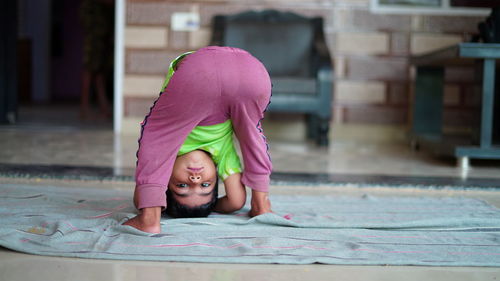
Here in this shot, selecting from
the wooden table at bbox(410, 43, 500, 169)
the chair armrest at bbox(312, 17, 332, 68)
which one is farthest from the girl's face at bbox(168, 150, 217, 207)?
the chair armrest at bbox(312, 17, 332, 68)

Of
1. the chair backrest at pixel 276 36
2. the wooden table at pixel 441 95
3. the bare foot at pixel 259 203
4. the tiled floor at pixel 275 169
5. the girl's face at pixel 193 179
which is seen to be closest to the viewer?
the tiled floor at pixel 275 169

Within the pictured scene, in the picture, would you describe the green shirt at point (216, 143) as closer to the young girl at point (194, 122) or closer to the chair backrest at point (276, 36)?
the young girl at point (194, 122)

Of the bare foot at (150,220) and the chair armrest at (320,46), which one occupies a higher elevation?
the chair armrest at (320,46)

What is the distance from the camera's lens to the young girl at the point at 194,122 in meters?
1.42

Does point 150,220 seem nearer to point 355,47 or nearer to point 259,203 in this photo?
point 259,203

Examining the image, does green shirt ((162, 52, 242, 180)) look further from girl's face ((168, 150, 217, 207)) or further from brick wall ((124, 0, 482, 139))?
brick wall ((124, 0, 482, 139))

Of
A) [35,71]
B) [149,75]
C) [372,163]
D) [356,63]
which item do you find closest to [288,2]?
[356,63]

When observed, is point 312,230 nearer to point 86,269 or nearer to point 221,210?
point 221,210

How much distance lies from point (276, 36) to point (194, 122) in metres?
3.02

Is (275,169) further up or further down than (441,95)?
further down

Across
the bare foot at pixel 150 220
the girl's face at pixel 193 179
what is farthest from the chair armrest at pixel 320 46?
the bare foot at pixel 150 220

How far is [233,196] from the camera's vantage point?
169cm

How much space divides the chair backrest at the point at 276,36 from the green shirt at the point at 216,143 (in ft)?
8.97

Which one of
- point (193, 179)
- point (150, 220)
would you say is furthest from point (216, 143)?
point (150, 220)
